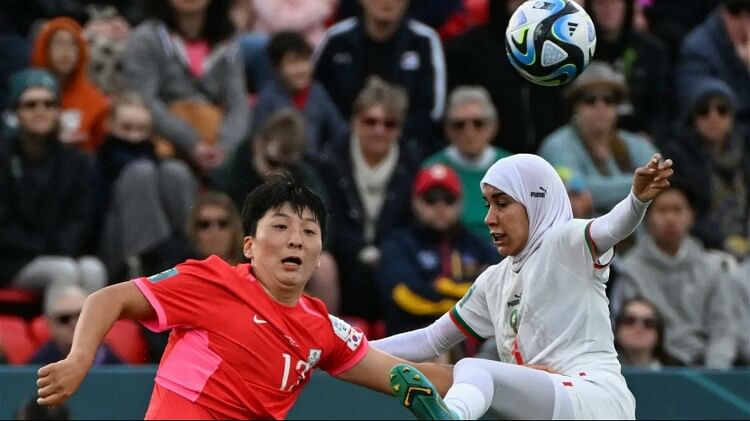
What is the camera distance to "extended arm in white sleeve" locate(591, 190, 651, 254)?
7.08 metres

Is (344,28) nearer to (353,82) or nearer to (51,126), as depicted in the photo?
(353,82)

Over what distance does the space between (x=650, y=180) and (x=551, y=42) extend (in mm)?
1116

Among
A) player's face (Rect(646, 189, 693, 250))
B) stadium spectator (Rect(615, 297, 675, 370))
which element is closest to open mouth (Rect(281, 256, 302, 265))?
stadium spectator (Rect(615, 297, 675, 370))

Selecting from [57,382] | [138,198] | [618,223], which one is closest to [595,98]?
[138,198]

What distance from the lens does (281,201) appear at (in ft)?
23.3

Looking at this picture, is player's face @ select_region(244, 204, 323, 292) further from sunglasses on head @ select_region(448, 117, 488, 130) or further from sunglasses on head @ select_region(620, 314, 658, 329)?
sunglasses on head @ select_region(448, 117, 488, 130)

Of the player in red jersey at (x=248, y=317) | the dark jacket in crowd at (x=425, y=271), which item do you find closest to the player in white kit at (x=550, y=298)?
the player in red jersey at (x=248, y=317)

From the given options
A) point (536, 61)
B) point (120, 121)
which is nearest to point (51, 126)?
point (120, 121)

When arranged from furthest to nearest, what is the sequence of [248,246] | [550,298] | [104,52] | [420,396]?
[104,52]
[550,298]
[248,246]
[420,396]

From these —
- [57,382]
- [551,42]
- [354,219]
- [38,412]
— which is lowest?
[38,412]

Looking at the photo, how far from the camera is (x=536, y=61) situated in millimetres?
7945

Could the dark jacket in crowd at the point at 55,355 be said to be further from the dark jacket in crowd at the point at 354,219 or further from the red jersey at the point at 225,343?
the red jersey at the point at 225,343

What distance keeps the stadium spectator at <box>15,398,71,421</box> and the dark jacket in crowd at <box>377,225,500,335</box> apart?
7.45ft

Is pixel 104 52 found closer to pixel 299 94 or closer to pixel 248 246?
pixel 299 94
